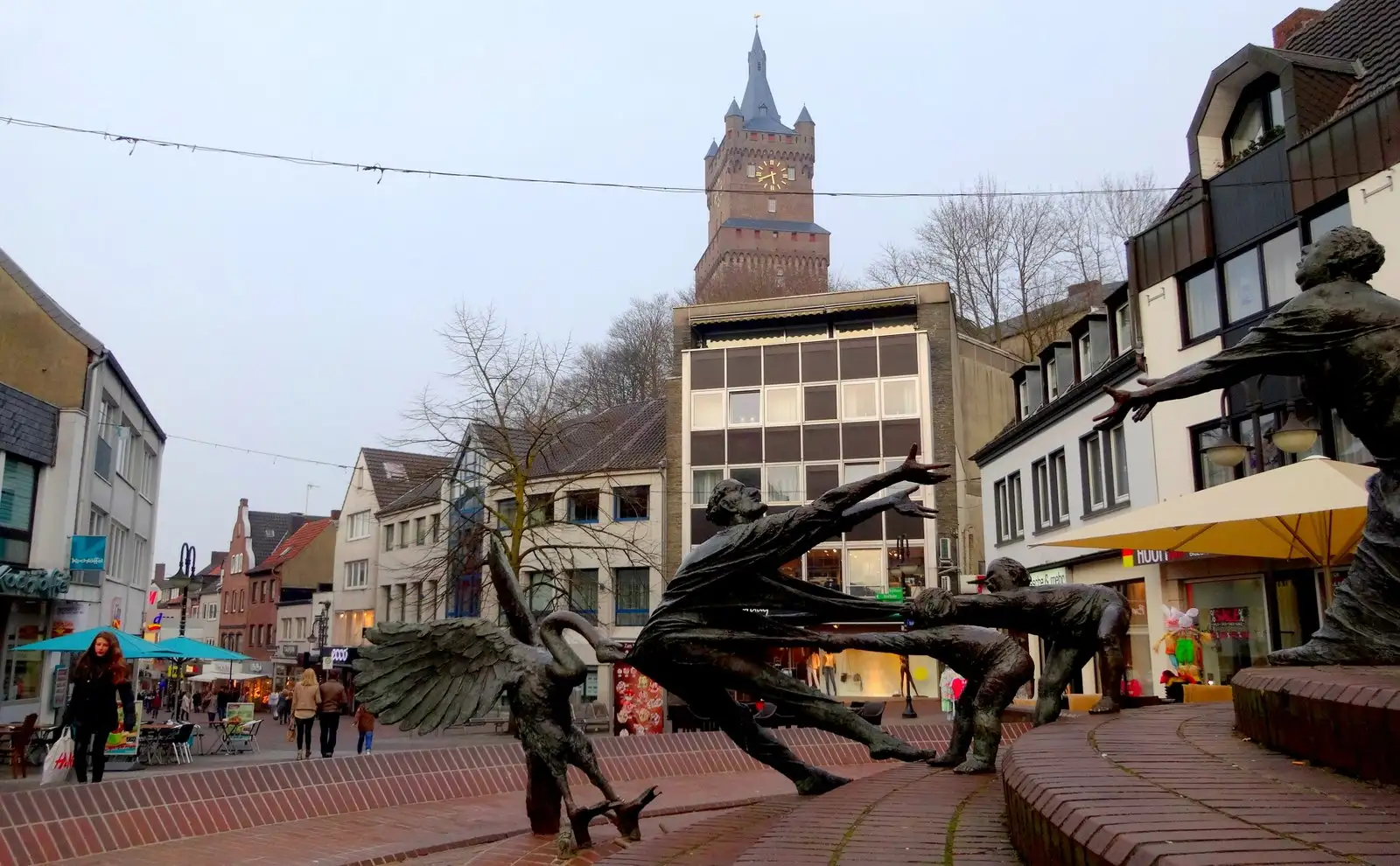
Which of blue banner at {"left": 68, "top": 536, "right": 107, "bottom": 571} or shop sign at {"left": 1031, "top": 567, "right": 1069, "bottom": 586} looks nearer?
shop sign at {"left": 1031, "top": 567, "right": 1069, "bottom": 586}

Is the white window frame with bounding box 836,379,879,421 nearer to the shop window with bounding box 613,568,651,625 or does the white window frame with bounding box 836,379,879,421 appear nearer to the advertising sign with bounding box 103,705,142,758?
the shop window with bounding box 613,568,651,625

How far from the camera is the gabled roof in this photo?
118750mm

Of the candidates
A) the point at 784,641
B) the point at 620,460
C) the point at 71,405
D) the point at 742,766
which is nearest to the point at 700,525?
the point at 620,460

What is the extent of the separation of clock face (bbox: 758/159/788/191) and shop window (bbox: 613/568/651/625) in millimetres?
81110

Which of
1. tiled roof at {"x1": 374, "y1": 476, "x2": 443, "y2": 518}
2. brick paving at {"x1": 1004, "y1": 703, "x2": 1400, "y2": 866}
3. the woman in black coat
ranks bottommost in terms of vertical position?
the woman in black coat

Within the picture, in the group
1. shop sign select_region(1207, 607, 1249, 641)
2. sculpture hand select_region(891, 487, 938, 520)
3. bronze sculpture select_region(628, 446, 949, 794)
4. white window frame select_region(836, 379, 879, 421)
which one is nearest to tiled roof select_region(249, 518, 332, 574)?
white window frame select_region(836, 379, 879, 421)

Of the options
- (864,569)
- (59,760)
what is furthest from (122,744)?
(864,569)

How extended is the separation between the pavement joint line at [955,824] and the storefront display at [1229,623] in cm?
1450

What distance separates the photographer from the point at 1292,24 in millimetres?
24531

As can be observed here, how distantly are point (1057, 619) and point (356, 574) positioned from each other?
2200 inches

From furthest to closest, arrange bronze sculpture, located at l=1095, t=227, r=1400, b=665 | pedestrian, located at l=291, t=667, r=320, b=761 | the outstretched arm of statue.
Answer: pedestrian, located at l=291, t=667, r=320, b=761
the outstretched arm of statue
bronze sculpture, located at l=1095, t=227, r=1400, b=665

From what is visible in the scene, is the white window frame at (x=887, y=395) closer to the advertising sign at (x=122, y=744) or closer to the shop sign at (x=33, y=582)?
the shop sign at (x=33, y=582)

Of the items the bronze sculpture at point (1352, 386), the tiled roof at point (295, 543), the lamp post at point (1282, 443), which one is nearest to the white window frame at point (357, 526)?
the tiled roof at point (295, 543)

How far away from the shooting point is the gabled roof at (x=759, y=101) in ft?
390
